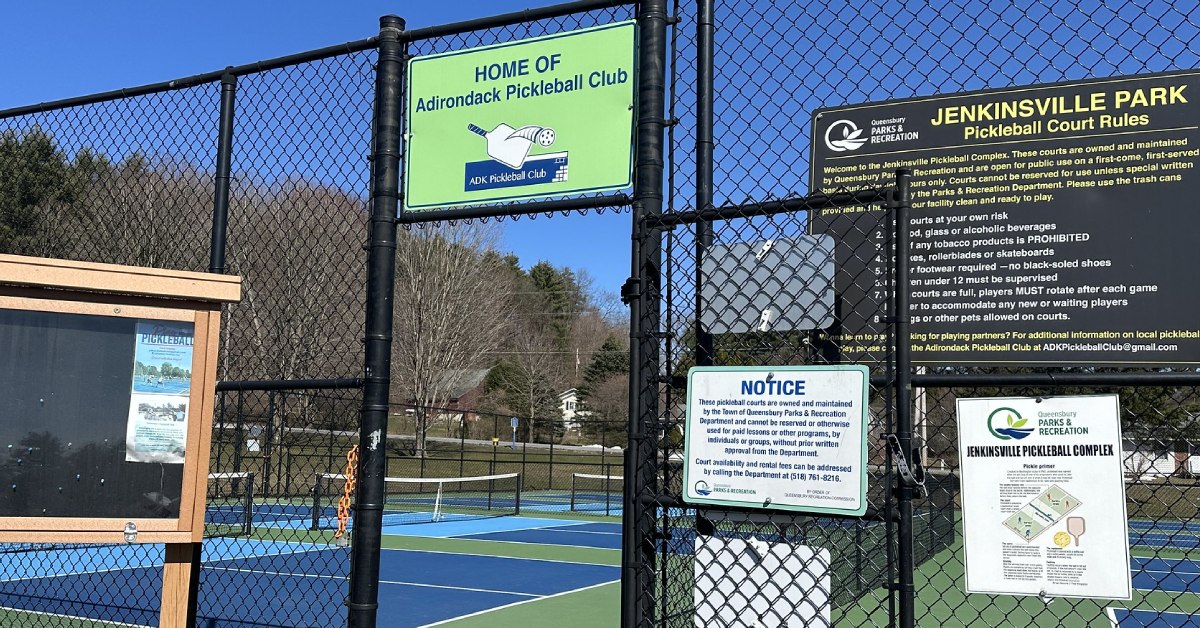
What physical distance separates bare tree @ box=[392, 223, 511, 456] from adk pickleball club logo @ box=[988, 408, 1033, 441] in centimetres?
3532

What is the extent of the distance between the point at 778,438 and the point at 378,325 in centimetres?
206

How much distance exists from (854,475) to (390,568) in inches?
462

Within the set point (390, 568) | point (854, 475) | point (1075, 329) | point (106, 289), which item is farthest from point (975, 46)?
point (390, 568)

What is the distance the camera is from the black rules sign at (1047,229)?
328 centimetres

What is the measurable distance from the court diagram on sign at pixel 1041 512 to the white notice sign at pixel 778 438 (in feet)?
1.63

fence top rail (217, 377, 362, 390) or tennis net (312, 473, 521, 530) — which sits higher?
fence top rail (217, 377, 362, 390)

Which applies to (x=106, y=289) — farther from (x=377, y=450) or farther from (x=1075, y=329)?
(x=1075, y=329)

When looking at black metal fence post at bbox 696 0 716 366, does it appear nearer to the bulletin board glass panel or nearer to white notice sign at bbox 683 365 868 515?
white notice sign at bbox 683 365 868 515

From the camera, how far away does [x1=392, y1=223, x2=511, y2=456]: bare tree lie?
39344 millimetres

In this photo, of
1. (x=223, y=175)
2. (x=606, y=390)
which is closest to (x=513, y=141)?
(x=223, y=175)

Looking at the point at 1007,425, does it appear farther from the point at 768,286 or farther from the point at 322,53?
the point at 322,53

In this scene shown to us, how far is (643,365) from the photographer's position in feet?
12.7

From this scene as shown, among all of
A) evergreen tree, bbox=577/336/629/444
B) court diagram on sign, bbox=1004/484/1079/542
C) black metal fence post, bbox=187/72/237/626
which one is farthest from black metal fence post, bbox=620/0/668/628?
evergreen tree, bbox=577/336/629/444

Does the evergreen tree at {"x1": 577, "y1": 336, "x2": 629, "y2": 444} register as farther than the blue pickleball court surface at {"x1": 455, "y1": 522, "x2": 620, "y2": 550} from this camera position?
Yes
